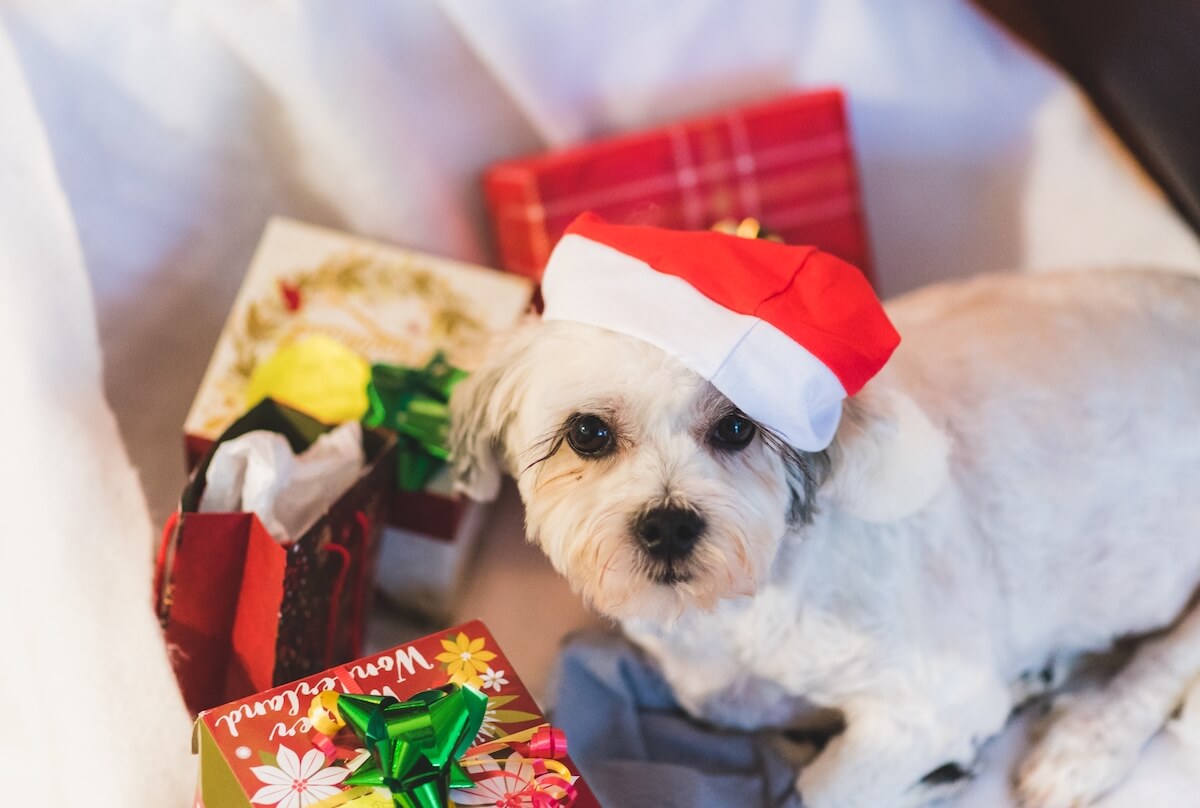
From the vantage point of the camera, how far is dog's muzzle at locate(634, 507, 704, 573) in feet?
3.52

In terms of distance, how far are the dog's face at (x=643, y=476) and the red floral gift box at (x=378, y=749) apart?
0.59 ft

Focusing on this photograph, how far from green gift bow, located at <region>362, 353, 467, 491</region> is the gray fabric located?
344 millimetres

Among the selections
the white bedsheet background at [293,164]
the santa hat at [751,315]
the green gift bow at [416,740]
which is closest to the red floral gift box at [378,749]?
the green gift bow at [416,740]

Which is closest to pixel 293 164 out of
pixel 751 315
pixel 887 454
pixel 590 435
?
pixel 590 435

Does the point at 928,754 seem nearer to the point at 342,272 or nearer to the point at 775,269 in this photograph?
the point at 775,269

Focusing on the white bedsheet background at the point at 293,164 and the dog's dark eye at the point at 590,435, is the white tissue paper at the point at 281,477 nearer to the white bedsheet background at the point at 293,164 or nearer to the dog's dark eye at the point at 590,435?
the white bedsheet background at the point at 293,164

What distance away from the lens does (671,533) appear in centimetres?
107

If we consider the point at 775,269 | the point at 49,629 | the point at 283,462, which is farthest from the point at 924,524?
the point at 49,629

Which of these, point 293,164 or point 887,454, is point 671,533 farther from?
point 293,164

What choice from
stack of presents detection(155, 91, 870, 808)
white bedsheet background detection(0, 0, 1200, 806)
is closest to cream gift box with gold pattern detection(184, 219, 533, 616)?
stack of presents detection(155, 91, 870, 808)

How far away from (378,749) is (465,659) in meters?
0.17

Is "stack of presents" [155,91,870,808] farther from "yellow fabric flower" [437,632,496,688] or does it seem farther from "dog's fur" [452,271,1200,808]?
"dog's fur" [452,271,1200,808]

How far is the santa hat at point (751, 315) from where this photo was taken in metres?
1.05

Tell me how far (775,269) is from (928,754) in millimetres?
679
